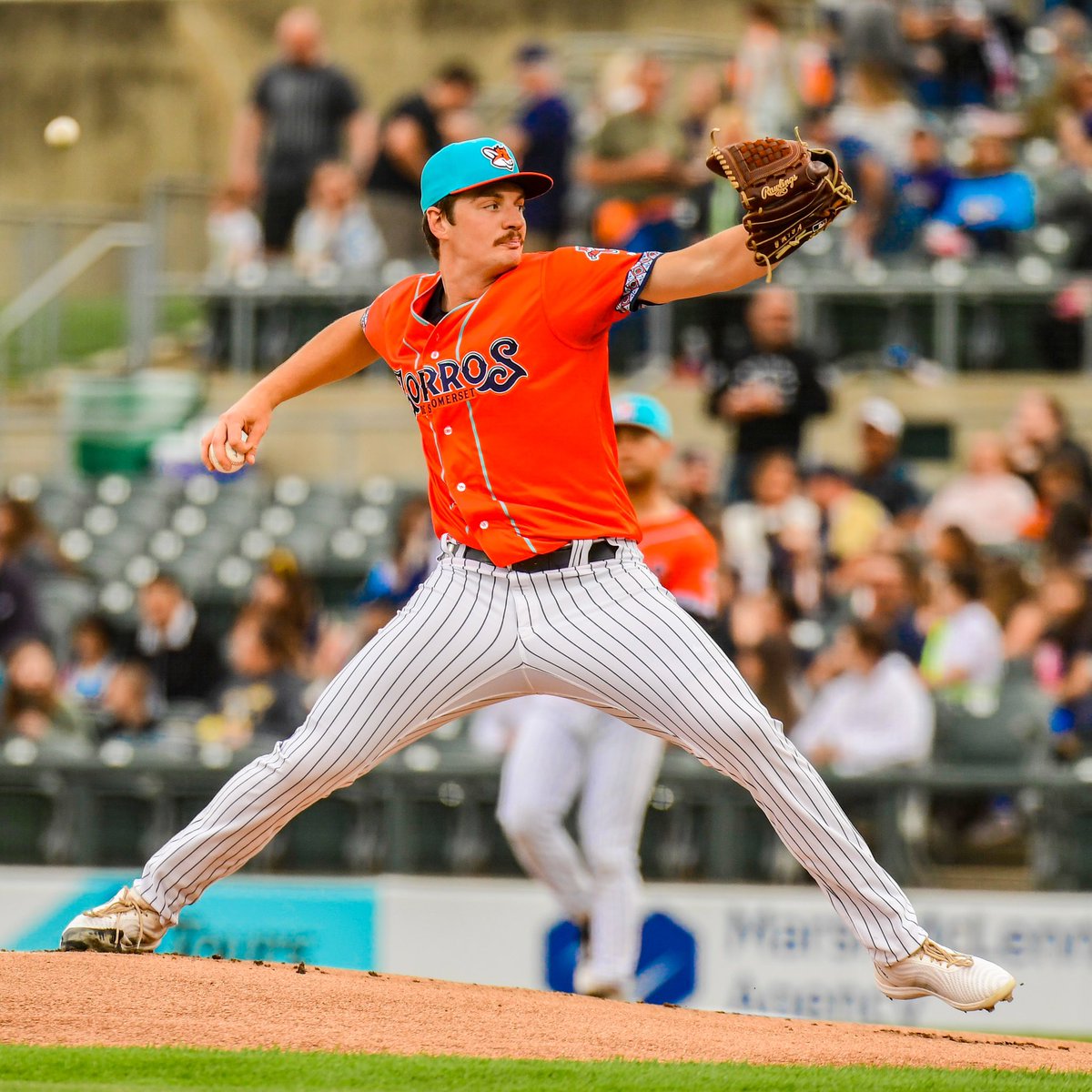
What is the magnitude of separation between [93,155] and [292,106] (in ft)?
19.1

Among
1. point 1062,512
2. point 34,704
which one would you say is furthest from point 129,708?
point 1062,512

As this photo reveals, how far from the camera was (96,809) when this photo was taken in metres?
9.76

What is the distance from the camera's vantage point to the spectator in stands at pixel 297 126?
1394 cm

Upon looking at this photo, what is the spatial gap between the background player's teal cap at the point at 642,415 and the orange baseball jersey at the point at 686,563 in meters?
0.36

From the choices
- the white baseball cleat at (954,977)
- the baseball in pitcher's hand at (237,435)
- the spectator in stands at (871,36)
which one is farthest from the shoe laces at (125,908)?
the spectator in stands at (871,36)

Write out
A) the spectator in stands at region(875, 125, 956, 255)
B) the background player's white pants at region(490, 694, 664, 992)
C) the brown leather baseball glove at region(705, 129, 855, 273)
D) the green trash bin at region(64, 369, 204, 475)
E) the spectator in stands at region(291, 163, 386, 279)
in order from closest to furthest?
the brown leather baseball glove at region(705, 129, 855, 273), the background player's white pants at region(490, 694, 664, 992), the spectator in stands at region(875, 125, 956, 255), the spectator in stands at region(291, 163, 386, 279), the green trash bin at region(64, 369, 204, 475)

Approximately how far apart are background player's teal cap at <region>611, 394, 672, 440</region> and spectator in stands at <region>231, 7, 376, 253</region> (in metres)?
6.75

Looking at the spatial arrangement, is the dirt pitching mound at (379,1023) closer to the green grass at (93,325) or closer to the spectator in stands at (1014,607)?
the spectator in stands at (1014,607)

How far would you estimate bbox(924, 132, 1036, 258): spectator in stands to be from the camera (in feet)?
42.4

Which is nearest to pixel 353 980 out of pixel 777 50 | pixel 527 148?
pixel 527 148

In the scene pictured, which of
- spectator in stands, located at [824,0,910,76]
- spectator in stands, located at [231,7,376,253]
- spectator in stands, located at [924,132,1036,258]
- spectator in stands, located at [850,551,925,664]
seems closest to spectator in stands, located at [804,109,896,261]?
spectator in stands, located at [924,132,1036,258]

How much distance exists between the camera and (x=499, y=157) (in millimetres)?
5070

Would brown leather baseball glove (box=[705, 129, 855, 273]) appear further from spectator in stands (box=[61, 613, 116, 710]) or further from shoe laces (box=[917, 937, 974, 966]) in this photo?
spectator in stands (box=[61, 613, 116, 710])

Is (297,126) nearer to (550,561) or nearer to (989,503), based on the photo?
(989,503)
